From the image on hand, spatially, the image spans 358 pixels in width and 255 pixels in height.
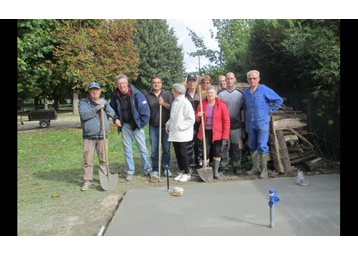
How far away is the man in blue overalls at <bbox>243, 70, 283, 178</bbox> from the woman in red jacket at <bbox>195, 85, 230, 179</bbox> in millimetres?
461

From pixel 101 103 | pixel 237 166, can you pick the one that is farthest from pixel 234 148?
pixel 101 103

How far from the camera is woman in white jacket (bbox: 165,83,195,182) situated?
17.5 feet

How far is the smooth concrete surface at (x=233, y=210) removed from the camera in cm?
341

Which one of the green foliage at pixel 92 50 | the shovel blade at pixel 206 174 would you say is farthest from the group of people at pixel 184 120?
the green foliage at pixel 92 50

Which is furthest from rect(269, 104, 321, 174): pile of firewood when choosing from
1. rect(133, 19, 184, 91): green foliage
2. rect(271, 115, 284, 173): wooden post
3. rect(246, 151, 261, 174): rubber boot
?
rect(133, 19, 184, 91): green foliage

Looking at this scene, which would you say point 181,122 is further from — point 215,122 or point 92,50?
point 92,50

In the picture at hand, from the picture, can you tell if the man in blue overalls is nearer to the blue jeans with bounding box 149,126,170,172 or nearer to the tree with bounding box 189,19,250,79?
the blue jeans with bounding box 149,126,170,172

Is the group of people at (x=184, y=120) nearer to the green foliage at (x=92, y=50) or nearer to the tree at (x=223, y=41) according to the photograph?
the tree at (x=223, y=41)

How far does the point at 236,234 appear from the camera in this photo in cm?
331

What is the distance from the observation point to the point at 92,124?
5273mm

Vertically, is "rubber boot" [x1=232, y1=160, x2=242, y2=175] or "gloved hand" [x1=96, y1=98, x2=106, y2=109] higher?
"gloved hand" [x1=96, y1=98, x2=106, y2=109]

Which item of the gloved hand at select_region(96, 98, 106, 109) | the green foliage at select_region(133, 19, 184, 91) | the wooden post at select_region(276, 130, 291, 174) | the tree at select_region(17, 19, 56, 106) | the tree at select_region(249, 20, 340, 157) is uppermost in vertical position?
the green foliage at select_region(133, 19, 184, 91)

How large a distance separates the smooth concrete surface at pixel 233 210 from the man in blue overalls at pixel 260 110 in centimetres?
58

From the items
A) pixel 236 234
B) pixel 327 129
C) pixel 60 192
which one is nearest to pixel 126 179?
pixel 60 192
